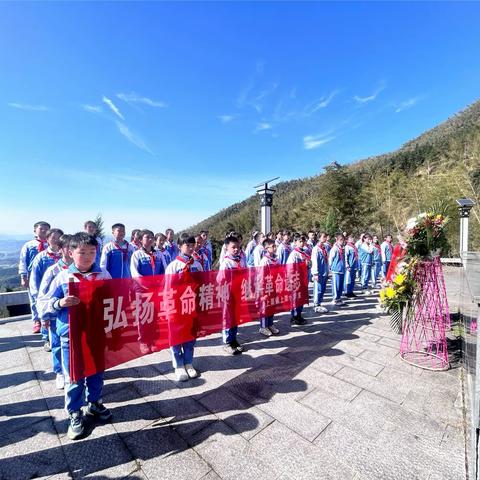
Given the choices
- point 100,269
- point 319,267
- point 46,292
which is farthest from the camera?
point 319,267

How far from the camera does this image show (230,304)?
421 centimetres

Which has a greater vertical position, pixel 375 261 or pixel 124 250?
pixel 124 250

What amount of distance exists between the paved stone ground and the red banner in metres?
0.62

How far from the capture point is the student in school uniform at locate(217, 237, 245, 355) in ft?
13.7

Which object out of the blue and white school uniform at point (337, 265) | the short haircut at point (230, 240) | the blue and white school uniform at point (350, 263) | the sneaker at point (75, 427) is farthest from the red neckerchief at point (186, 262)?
the blue and white school uniform at point (350, 263)

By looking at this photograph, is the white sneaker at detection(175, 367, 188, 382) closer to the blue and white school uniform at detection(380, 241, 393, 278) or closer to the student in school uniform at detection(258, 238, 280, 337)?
the student in school uniform at detection(258, 238, 280, 337)

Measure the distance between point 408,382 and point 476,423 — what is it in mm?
1664

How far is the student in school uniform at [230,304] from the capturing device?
4168 millimetres

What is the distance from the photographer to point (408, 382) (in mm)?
3367

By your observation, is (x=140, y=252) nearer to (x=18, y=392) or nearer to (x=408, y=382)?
(x=18, y=392)

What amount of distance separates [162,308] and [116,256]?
201 centimetres

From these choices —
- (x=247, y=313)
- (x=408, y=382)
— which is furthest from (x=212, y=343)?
(x=408, y=382)

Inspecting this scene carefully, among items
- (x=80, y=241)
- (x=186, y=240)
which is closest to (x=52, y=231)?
(x=80, y=241)

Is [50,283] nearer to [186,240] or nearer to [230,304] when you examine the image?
[186,240]
